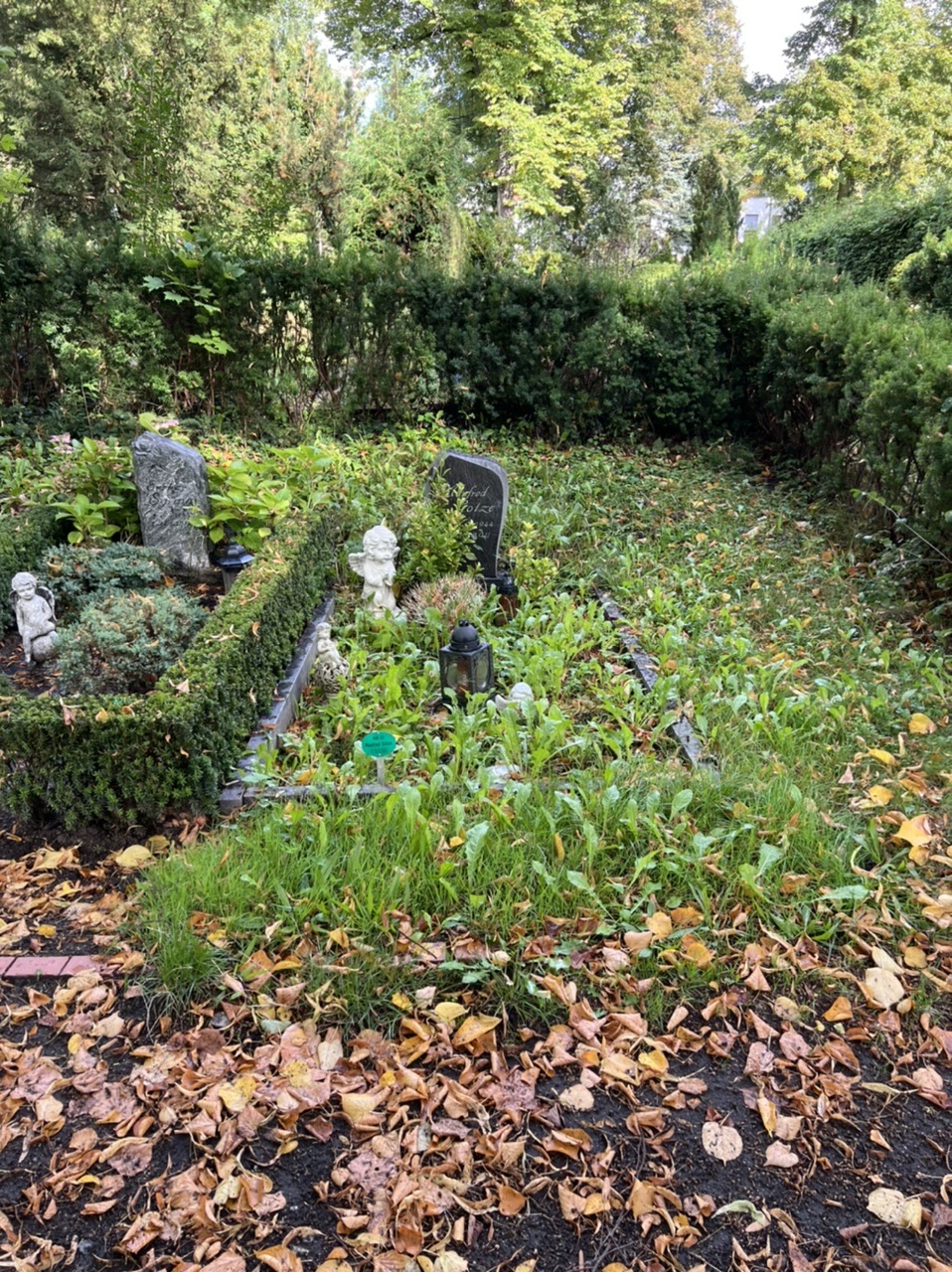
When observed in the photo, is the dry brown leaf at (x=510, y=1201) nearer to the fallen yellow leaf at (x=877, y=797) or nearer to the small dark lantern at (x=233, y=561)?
the fallen yellow leaf at (x=877, y=797)

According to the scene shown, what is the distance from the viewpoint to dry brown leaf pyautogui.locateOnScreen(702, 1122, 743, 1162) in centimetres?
213

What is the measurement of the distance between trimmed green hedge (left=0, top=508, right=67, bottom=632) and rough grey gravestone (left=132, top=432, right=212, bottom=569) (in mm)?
601

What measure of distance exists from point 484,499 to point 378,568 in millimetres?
1140

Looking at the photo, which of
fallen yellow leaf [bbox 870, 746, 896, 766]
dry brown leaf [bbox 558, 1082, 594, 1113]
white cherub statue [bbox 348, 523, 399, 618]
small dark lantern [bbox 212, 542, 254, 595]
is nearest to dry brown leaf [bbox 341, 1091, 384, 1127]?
dry brown leaf [bbox 558, 1082, 594, 1113]

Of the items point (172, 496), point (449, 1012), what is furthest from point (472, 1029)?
point (172, 496)

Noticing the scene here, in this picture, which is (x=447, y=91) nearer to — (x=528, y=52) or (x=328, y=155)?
(x=528, y=52)

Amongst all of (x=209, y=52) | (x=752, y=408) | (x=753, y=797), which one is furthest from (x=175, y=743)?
(x=209, y=52)

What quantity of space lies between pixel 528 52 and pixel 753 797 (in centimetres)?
2158

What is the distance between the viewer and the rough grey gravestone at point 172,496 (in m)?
5.45

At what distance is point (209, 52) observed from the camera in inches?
722

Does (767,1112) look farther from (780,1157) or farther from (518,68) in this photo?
(518,68)

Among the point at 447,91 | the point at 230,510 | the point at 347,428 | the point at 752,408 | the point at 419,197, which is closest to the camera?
the point at 230,510

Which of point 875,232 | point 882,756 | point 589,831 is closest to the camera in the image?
point 589,831

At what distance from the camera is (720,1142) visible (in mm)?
2160
